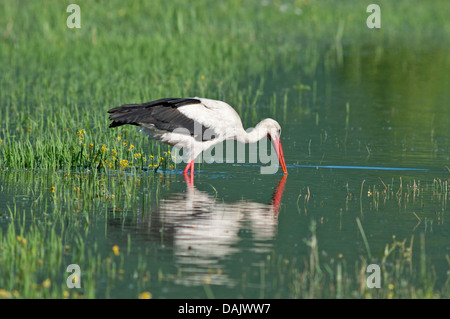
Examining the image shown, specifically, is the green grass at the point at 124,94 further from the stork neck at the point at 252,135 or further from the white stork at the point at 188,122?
the stork neck at the point at 252,135

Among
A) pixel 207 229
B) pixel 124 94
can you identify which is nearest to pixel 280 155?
pixel 207 229

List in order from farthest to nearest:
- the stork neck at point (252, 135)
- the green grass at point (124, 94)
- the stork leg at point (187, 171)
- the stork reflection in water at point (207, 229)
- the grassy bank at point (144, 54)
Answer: the grassy bank at point (144, 54) → the stork neck at point (252, 135) → the stork leg at point (187, 171) → the stork reflection in water at point (207, 229) → the green grass at point (124, 94)

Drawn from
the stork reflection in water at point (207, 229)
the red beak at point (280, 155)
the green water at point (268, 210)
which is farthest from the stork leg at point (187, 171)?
the red beak at point (280, 155)

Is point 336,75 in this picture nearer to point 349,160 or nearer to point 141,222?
point 349,160

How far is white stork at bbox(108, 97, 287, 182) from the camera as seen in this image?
40.8 ft

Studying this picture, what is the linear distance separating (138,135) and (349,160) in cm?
364

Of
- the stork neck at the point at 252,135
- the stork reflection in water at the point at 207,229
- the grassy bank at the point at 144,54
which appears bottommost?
the stork reflection in water at the point at 207,229

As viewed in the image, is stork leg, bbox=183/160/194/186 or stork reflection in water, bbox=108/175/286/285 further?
stork leg, bbox=183/160/194/186

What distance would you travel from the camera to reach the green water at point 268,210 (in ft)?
25.6

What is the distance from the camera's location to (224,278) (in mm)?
7609

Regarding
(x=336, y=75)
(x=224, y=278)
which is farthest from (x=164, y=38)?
(x=224, y=278)

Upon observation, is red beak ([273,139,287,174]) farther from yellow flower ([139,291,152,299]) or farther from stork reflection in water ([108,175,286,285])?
yellow flower ([139,291,152,299])

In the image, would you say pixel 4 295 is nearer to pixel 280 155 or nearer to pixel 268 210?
pixel 268 210

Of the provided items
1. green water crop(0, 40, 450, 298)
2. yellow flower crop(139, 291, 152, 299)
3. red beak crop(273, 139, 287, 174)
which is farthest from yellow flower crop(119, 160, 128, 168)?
yellow flower crop(139, 291, 152, 299)
